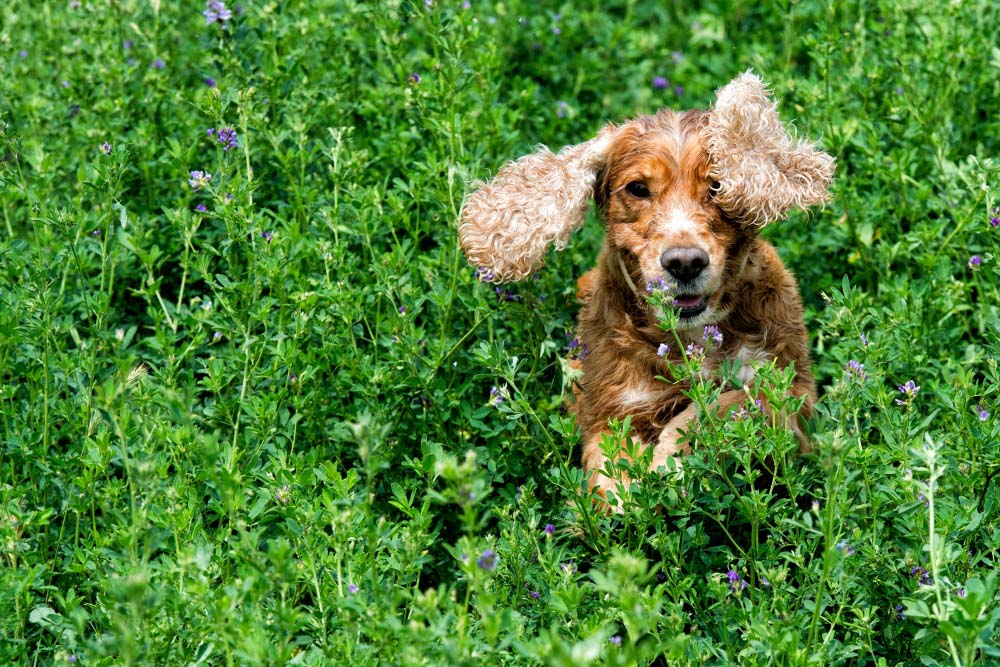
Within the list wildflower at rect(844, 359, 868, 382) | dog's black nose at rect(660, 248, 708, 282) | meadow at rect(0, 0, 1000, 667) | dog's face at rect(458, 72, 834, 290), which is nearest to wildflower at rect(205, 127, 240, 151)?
meadow at rect(0, 0, 1000, 667)

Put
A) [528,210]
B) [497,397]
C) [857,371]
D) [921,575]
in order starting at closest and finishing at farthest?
[921,575], [857,371], [497,397], [528,210]

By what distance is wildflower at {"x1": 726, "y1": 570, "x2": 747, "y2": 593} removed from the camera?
3.51 m

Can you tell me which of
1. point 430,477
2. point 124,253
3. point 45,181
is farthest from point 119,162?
point 430,477

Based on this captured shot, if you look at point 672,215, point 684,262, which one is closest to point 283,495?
point 684,262

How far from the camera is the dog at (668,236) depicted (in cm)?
425

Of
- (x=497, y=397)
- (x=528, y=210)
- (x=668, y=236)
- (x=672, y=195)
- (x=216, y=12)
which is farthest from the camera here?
(x=216, y=12)

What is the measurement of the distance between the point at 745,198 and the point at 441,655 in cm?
198

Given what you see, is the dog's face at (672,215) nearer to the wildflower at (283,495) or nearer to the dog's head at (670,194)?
the dog's head at (670,194)

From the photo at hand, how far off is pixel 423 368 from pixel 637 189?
988 millimetres

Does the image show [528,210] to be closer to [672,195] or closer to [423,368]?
[672,195]

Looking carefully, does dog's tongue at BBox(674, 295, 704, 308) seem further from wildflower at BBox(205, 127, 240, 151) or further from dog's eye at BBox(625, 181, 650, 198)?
wildflower at BBox(205, 127, 240, 151)

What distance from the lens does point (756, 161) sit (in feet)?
13.9

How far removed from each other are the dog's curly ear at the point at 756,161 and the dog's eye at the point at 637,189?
24 cm

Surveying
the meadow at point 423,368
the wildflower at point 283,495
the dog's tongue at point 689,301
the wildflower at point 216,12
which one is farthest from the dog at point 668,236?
the wildflower at point 216,12
